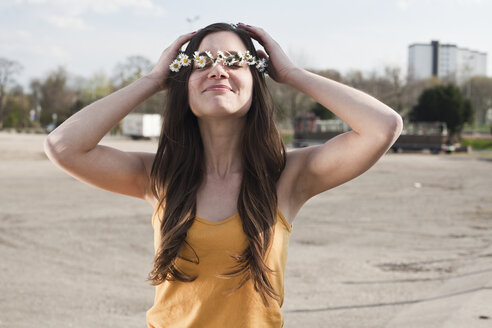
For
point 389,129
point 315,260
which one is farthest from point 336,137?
point 315,260

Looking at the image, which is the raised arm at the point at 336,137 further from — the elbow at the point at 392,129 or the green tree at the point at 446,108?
the green tree at the point at 446,108

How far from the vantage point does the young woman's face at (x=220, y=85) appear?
1.99 m

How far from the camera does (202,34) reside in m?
2.13

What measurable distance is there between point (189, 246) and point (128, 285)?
540 cm

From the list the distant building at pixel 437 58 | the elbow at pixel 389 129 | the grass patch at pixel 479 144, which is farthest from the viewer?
the distant building at pixel 437 58

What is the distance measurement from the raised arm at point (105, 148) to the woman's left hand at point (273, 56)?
274 millimetres

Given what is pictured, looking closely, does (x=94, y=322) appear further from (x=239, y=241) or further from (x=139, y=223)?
(x=139, y=223)

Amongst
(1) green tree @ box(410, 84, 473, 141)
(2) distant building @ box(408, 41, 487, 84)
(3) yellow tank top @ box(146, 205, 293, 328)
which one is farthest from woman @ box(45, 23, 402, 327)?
(2) distant building @ box(408, 41, 487, 84)

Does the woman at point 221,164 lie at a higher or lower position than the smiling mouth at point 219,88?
lower

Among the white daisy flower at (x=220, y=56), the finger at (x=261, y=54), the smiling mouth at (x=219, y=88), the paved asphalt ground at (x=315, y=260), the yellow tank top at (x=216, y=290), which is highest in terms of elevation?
the finger at (x=261, y=54)

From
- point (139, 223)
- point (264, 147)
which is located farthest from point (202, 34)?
point (139, 223)

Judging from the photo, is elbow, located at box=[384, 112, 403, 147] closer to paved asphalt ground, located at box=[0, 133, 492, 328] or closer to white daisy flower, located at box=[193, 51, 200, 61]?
white daisy flower, located at box=[193, 51, 200, 61]

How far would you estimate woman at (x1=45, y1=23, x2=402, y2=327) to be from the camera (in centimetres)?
192

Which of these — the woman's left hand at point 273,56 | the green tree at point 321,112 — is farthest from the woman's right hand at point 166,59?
the green tree at point 321,112
